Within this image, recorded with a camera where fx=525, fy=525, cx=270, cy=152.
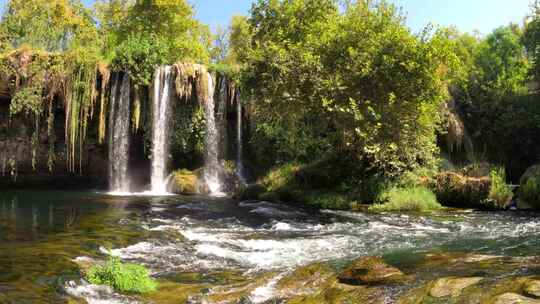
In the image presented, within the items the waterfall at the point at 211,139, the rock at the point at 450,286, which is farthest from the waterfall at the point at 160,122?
the rock at the point at 450,286

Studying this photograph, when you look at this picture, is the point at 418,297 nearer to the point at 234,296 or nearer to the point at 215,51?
the point at 234,296

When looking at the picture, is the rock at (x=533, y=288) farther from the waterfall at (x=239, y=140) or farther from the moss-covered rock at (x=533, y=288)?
the waterfall at (x=239, y=140)

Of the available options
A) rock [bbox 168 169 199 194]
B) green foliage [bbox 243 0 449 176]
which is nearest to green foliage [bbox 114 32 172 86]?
rock [bbox 168 169 199 194]

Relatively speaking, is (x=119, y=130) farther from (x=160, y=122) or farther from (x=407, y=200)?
(x=407, y=200)

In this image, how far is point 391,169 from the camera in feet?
Result: 64.9

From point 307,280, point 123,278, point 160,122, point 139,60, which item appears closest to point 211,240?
point 123,278

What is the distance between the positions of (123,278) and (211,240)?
4197 mm

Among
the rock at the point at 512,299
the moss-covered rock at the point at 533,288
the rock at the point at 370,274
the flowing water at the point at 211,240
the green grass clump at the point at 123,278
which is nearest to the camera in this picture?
the rock at the point at 512,299

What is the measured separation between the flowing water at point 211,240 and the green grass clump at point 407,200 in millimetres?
1219

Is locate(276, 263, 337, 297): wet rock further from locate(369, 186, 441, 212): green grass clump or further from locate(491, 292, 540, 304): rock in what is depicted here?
locate(369, 186, 441, 212): green grass clump

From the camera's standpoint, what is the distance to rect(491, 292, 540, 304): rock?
5461 mm

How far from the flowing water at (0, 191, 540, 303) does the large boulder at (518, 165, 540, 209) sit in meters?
1.46

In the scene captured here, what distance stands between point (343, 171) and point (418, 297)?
598 inches

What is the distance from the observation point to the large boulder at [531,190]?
17688mm
